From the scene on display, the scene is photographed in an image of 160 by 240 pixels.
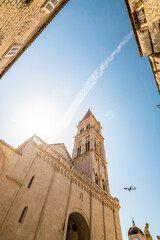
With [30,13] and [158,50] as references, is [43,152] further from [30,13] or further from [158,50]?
[158,50]

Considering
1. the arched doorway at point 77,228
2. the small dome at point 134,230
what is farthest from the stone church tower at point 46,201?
the small dome at point 134,230

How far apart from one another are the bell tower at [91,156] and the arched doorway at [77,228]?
577 cm

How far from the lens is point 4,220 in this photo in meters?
8.23

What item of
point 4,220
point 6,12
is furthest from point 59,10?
point 4,220

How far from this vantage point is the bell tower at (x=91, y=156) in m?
21.4

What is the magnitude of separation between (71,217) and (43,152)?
27.7 ft

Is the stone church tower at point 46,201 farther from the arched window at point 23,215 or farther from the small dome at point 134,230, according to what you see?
the small dome at point 134,230

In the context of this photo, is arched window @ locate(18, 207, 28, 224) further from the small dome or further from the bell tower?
the small dome

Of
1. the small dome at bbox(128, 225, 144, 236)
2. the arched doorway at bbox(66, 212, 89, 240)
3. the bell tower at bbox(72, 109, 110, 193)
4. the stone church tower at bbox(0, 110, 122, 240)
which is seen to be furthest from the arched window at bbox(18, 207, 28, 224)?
the small dome at bbox(128, 225, 144, 236)

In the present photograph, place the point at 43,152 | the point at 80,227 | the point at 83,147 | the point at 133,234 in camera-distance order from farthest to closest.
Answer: the point at 133,234
the point at 83,147
the point at 80,227
the point at 43,152

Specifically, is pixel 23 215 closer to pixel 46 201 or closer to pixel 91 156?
pixel 46 201

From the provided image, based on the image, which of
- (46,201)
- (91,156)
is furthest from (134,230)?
(46,201)

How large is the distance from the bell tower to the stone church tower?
172 centimetres

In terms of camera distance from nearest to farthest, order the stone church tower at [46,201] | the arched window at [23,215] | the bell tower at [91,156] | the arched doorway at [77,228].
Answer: the stone church tower at [46,201] → the arched window at [23,215] → the arched doorway at [77,228] → the bell tower at [91,156]
